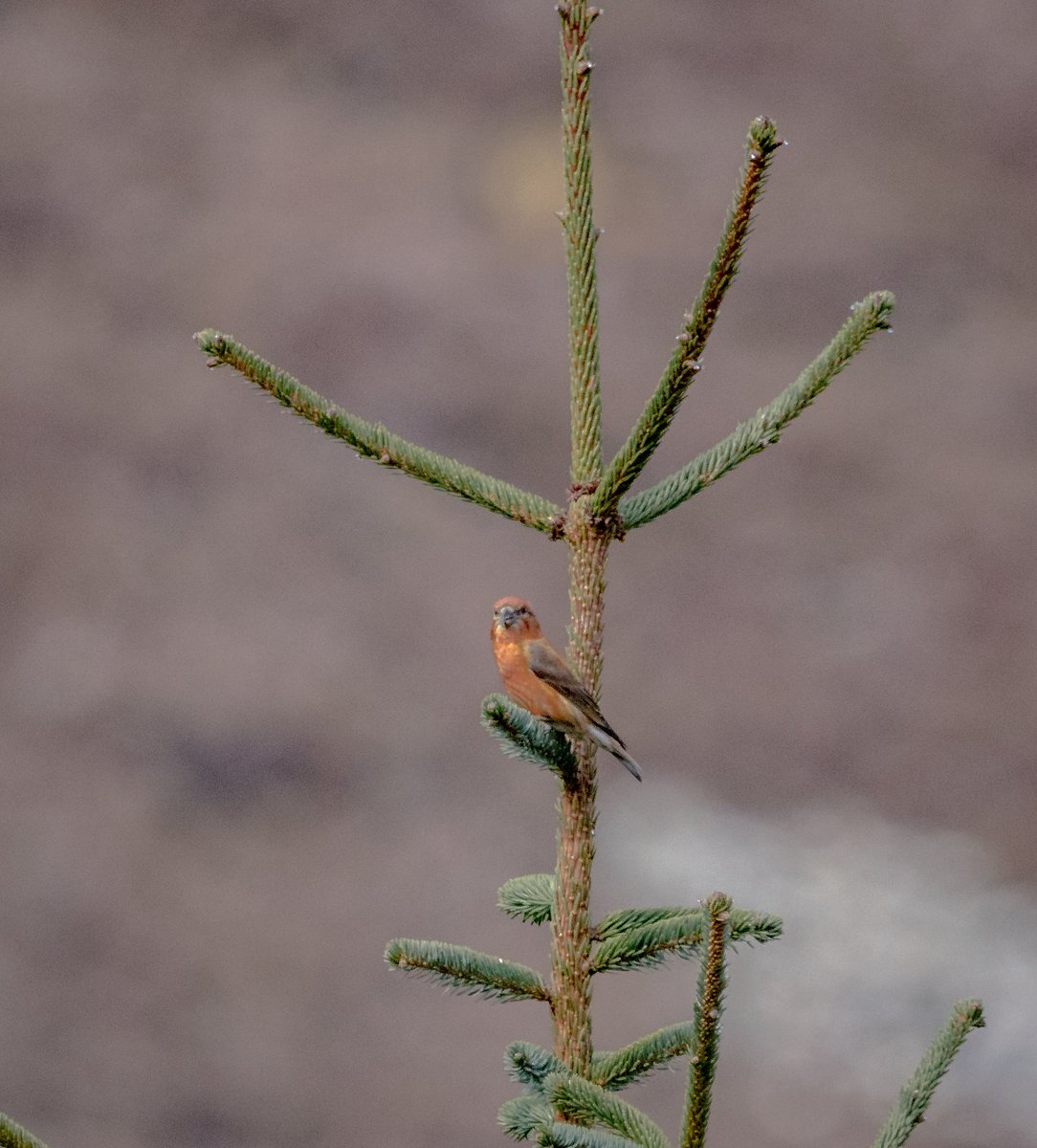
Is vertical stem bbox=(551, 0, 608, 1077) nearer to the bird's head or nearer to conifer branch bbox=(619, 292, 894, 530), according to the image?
conifer branch bbox=(619, 292, 894, 530)

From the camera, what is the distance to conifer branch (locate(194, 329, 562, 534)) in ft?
4.28

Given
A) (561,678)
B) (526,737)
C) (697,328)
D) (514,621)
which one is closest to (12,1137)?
(526,737)

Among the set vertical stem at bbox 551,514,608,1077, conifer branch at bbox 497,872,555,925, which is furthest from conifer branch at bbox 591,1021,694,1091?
conifer branch at bbox 497,872,555,925

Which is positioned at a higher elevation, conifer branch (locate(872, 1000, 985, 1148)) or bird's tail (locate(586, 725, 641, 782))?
bird's tail (locate(586, 725, 641, 782))

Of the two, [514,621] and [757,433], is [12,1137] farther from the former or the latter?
[757,433]

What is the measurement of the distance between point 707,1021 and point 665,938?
404mm

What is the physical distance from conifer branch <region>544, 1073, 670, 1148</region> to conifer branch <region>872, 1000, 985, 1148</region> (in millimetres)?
197

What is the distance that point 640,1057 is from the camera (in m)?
1.34

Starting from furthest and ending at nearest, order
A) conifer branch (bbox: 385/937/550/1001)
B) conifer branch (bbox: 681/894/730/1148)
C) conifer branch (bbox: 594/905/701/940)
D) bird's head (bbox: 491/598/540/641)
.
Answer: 1. bird's head (bbox: 491/598/540/641)
2. conifer branch (bbox: 594/905/701/940)
3. conifer branch (bbox: 385/937/550/1001)
4. conifer branch (bbox: 681/894/730/1148)

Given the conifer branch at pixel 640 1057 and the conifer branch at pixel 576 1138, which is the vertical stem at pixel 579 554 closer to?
the conifer branch at pixel 640 1057

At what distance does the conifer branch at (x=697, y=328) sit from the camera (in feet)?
3.71

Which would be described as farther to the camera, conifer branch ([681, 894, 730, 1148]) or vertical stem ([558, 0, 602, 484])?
vertical stem ([558, 0, 602, 484])

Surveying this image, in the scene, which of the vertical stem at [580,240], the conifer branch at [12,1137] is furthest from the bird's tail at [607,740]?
the conifer branch at [12,1137]

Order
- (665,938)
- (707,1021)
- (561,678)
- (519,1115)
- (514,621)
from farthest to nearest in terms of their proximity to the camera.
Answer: (514,621) < (561,678) < (665,938) < (519,1115) < (707,1021)
